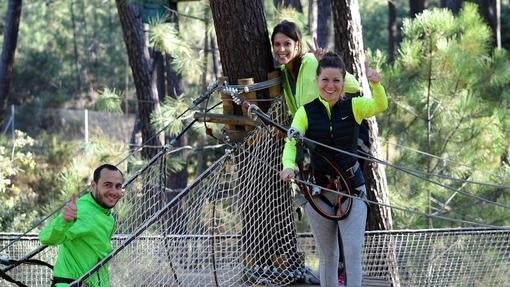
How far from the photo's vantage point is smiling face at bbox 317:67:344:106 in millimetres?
3609

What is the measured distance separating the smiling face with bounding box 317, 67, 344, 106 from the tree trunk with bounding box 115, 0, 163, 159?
5.67 m

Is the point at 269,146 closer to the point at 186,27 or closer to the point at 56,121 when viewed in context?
the point at 186,27

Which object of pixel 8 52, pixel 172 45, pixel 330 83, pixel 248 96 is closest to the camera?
pixel 330 83

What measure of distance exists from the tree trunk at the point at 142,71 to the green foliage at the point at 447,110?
264 cm

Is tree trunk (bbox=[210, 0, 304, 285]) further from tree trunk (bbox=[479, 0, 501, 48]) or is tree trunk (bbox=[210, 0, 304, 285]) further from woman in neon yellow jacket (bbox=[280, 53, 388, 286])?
tree trunk (bbox=[479, 0, 501, 48])

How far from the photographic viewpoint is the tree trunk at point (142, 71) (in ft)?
30.5

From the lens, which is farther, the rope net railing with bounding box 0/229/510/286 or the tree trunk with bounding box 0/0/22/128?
the tree trunk with bounding box 0/0/22/128

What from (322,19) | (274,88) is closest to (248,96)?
(274,88)

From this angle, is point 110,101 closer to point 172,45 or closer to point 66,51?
point 172,45

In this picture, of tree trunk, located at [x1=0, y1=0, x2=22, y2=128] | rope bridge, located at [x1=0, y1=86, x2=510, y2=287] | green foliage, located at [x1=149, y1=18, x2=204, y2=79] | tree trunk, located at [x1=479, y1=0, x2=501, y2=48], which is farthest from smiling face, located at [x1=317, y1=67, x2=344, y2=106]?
tree trunk, located at [x1=0, y1=0, x2=22, y2=128]

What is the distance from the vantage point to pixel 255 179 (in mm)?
4262

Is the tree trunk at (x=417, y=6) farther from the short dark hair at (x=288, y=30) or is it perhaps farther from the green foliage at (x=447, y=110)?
the short dark hair at (x=288, y=30)

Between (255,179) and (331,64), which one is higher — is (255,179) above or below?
below

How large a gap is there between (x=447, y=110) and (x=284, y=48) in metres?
3.61
